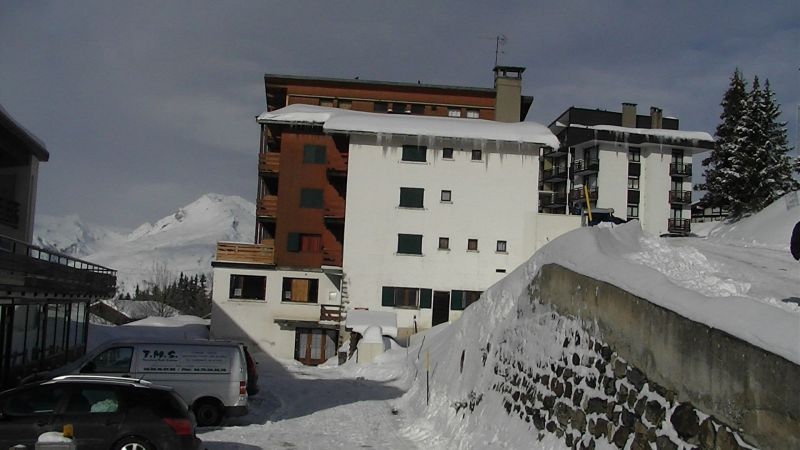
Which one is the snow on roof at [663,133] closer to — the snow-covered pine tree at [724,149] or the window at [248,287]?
the snow-covered pine tree at [724,149]

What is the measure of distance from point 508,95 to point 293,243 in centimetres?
1995

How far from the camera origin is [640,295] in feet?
29.6

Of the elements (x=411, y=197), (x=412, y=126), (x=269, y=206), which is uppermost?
(x=412, y=126)

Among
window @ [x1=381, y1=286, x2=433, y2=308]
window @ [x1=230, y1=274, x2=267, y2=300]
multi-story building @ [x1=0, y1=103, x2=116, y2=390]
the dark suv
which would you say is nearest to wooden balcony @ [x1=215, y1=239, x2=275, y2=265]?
window @ [x1=230, y1=274, x2=267, y2=300]

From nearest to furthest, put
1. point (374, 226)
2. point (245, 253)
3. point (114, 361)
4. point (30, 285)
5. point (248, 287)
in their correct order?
point (114, 361)
point (30, 285)
point (374, 226)
point (245, 253)
point (248, 287)

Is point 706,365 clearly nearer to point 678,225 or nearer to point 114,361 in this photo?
point 114,361

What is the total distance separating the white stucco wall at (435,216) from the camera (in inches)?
1756

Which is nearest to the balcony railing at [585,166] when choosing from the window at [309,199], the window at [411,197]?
the window at [411,197]

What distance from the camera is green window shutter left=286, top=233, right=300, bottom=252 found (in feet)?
151

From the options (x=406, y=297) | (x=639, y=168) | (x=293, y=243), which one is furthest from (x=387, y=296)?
(x=639, y=168)

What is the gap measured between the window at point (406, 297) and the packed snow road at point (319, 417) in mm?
14597

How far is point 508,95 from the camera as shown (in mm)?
54469

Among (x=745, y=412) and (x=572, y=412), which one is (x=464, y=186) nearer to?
(x=572, y=412)

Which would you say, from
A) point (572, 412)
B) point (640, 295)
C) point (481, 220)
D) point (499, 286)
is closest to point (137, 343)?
point (499, 286)
